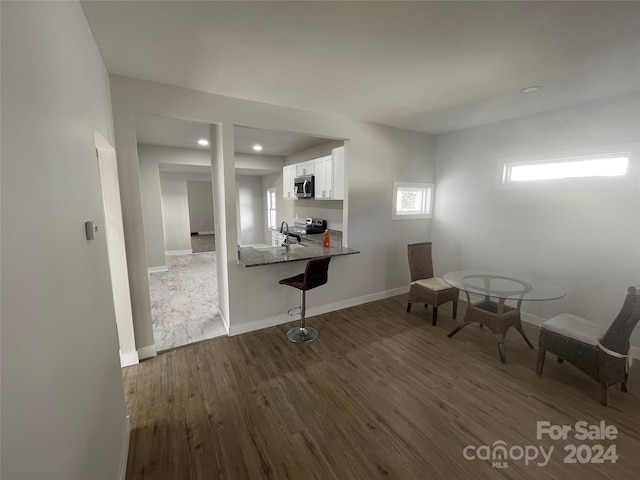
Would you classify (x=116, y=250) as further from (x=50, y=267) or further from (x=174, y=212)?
(x=174, y=212)

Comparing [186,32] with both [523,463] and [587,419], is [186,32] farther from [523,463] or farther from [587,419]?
[587,419]

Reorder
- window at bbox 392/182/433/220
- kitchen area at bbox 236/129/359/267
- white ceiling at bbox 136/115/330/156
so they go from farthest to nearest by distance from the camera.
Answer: window at bbox 392/182/433/220 → white ceiling at bbox 136/115/330/156 → kitchen area at bbox 236/129/359/267

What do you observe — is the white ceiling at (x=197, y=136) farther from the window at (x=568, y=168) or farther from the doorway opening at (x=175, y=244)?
the window at (x=568, y=168)

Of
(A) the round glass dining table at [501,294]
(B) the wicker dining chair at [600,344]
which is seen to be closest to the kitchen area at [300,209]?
(A) the round glass dining table at [501,294]

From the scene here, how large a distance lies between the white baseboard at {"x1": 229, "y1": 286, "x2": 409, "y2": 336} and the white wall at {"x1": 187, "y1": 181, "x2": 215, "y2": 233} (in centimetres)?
931

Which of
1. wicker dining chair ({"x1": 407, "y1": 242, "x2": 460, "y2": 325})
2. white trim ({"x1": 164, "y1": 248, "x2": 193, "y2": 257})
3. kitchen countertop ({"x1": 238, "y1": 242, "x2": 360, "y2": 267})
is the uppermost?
kitchen countertop ({"x1": 238, "y1": 242, "x2": 360, "y2": 267})

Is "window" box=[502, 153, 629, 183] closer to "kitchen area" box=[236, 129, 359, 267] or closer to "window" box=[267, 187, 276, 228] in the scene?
"kitchen area" box=[236, 129, 359, 267]

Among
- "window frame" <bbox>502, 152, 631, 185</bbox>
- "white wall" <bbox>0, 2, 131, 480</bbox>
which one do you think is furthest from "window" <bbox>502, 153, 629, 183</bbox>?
"white wall" <bbox>0, 2, 131, 480</bbox>

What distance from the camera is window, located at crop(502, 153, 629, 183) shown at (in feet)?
9.11

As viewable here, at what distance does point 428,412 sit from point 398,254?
8.58ft

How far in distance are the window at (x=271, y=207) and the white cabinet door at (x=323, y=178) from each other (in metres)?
3.28

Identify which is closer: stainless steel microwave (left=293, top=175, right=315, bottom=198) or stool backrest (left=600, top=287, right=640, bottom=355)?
stool backrest (left=600, top=287, right=640, bottom=355)

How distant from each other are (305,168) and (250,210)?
4091 mm

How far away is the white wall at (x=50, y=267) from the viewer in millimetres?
657
